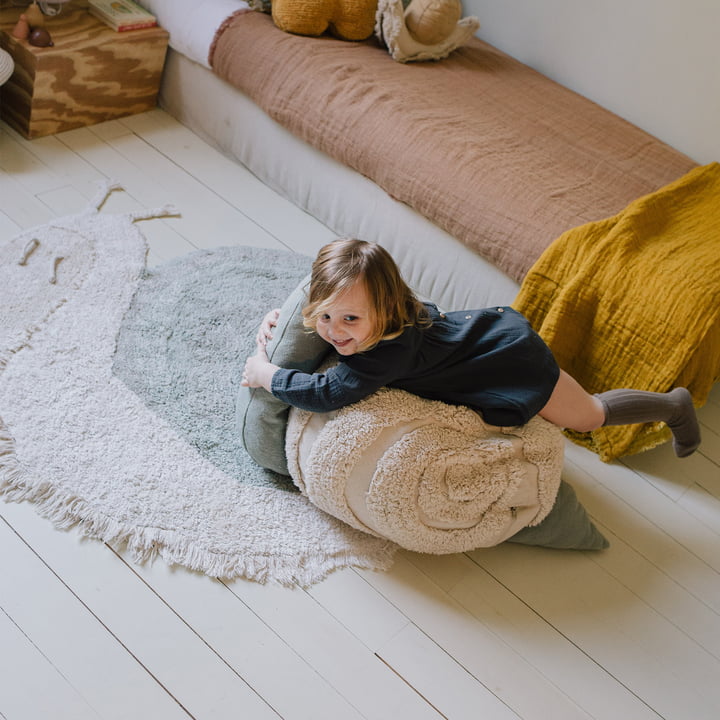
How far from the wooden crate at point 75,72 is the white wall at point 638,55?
1257 mm

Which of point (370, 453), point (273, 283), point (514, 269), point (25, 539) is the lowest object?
point (25, 539)

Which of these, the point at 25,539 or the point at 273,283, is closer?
the point at 25,539

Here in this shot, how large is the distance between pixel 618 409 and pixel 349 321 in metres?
0.70

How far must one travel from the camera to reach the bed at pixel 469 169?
80.9 inches

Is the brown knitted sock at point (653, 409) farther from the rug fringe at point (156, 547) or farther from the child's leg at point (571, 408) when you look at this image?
the rug fringe at point (156, 547)

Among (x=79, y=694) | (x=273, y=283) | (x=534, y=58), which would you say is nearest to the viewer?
(x=79, y=694)

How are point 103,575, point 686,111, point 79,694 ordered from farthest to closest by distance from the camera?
point 686,111
point 103,575
point 79,694

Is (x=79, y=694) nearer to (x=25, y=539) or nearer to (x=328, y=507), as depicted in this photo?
(x=25, y=539)

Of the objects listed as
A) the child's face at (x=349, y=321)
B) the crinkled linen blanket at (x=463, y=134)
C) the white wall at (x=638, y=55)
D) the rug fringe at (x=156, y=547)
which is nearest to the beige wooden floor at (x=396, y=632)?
the rug fringe at (x=156, y=547)

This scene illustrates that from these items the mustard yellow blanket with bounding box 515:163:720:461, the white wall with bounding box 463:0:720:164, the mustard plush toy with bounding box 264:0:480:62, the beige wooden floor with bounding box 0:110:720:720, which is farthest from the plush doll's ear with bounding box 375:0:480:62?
the beige wooden floor with bounding box 0:110:720:720

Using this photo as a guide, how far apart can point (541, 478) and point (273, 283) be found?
3.34ft

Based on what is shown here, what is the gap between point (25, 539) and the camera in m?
1.66

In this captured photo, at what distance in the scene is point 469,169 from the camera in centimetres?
229

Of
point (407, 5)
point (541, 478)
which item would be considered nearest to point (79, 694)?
point (541, 478)
